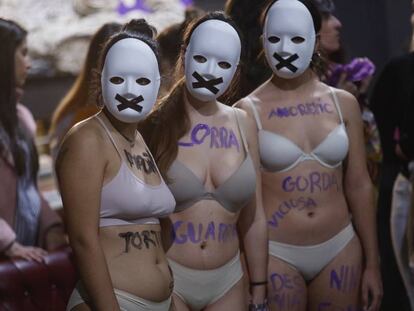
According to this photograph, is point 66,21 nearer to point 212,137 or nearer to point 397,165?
point 397,165

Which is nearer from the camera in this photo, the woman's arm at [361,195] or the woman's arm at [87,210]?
Result: the woman's arm at [87,210]

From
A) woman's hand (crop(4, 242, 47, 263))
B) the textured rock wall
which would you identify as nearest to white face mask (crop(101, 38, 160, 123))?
woman's hand (crop(4, 242, 47, 263))

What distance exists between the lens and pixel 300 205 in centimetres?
297

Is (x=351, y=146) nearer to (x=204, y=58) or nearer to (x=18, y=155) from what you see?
(x=204, y=58)

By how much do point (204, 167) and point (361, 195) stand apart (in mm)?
586

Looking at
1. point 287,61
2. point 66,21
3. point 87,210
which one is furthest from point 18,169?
point 66,21

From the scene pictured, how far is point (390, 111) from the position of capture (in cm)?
415

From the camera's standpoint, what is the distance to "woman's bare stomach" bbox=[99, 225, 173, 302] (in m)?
2.42

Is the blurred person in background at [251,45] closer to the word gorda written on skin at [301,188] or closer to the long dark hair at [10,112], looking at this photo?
the word gorda written on skin at [301,188]

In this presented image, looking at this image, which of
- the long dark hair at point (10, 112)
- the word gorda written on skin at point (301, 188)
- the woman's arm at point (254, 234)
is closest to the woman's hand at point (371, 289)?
the word gorda written on skin at point (301, 188)

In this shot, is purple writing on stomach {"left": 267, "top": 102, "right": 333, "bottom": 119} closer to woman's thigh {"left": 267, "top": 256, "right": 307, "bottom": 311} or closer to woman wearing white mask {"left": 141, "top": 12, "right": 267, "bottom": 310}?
woman wearing white mask {"left": 141, "top": 12, "right": 267, "bottom": 310}

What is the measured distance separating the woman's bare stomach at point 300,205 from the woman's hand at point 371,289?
189 millimetres

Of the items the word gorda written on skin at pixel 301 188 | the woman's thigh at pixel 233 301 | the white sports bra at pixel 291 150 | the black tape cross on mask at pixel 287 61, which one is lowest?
the woman's thigh at pixel 233 301

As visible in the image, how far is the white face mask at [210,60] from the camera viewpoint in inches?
105
